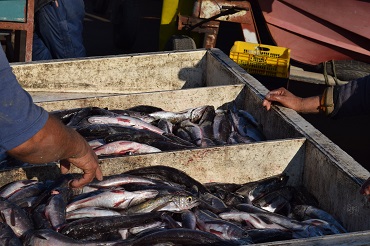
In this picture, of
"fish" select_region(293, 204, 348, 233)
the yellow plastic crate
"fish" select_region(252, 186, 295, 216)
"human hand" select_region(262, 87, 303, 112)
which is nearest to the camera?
"fish" select_region(293, 204, 348, 233)

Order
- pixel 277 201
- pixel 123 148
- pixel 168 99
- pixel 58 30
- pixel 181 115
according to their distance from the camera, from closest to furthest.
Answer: pixel 277 201 → pixel 123 148 → pixel 181 115 → pixel 168 99 → pixel 58 30

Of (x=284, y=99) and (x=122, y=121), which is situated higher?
(x=284, y=99)

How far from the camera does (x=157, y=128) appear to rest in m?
5.10

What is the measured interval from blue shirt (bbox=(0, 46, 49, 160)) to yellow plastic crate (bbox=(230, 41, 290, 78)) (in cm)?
421

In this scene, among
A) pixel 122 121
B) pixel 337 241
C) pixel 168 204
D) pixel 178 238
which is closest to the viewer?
pixel 337 241

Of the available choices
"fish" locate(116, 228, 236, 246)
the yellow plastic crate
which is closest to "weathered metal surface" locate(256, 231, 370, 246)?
"fish" locate(116, 228, 236, 246)

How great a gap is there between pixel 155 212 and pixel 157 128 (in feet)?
4.48

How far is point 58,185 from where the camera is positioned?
3918 millimetres

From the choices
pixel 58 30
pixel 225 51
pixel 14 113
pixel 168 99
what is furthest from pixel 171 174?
pixel 225 51

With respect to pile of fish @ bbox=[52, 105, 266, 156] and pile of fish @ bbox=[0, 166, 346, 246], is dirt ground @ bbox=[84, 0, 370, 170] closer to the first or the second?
pile of fish @ bbox=[52, 105, 266, 156]

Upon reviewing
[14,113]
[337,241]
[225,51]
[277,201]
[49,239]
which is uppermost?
[14,113]

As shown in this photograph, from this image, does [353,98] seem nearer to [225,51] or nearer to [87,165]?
[87,165]

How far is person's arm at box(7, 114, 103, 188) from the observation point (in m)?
→ 2.96

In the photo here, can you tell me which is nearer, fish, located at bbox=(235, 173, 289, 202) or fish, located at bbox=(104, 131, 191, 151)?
fish, located at bbox=(235, 173, 289, 202)
